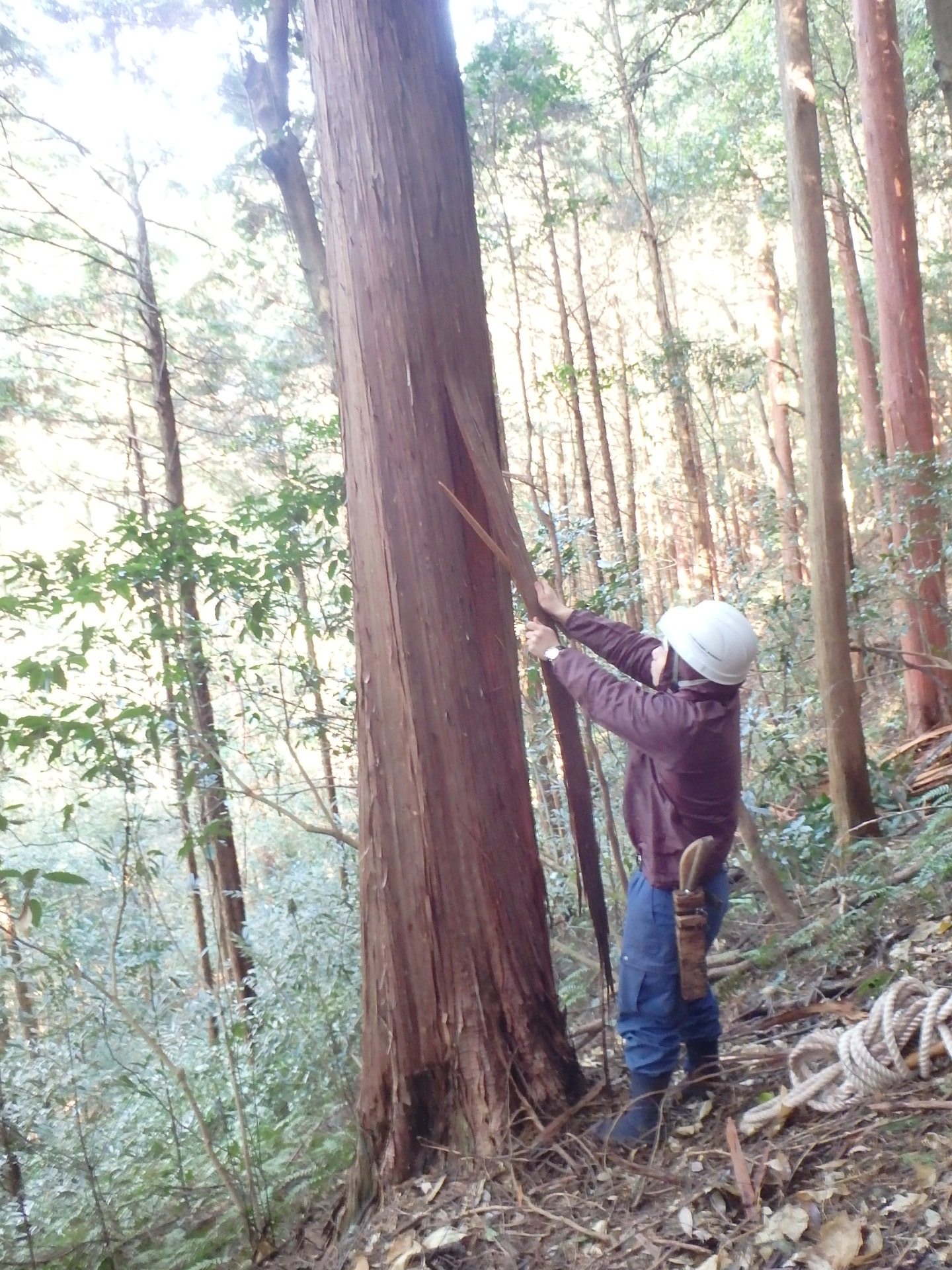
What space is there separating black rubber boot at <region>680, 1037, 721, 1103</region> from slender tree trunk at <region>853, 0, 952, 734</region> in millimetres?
5478

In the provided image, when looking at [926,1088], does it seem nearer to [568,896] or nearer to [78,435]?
[568,896]

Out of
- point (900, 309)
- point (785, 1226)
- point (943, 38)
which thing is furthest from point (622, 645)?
point (900, 309)

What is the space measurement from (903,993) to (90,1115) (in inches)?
150

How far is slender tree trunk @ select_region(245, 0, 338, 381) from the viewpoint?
7.09 m

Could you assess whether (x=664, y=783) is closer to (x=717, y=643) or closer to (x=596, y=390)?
(x=717, y=643)

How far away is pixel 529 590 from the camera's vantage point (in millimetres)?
3137

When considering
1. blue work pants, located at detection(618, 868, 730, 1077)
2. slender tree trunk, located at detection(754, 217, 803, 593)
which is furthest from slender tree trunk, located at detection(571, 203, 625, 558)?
blue work pants, located at detection(618, 868, 730, 1077)

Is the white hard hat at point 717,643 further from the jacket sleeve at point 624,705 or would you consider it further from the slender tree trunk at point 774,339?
the slender tree trunk at point 774,339

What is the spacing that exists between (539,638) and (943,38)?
2.66 m

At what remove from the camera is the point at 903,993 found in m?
2.98

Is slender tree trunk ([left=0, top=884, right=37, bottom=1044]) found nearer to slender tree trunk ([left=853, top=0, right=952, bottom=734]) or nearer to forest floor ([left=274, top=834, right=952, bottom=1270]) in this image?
forest floor ([left=274, top=834, right=952, bottom=1270])

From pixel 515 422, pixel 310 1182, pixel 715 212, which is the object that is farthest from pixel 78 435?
pixel 715 212

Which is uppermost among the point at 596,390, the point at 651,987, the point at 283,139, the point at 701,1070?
the point at 283,139

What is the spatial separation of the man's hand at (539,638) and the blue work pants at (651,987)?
2.91 feet
